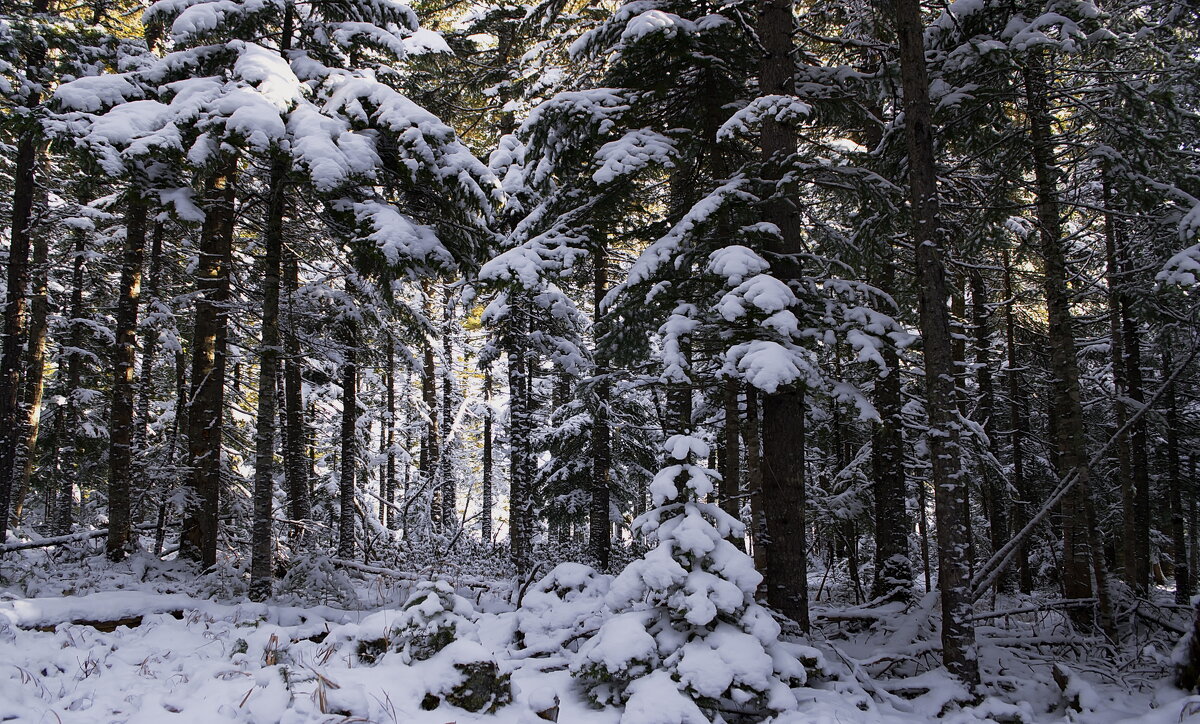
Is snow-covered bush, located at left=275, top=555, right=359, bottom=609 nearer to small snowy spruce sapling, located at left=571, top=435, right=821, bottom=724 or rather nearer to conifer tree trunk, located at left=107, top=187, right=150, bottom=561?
conifer tree trunk, located at left=107, top=187, right=150, bottom=561

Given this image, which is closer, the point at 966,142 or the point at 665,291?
Result: the point at 665,291

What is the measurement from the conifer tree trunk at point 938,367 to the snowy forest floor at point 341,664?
76 centimetres

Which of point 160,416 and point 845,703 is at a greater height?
point 160,416

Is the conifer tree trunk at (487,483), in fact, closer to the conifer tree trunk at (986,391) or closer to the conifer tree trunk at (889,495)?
the conifer tree trunk at (889,495)

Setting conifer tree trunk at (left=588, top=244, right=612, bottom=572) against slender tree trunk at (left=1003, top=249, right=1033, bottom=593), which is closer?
conifer tree trunk at (left=588, top=244, right=612, bottom=572)

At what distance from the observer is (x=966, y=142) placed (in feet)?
33.6

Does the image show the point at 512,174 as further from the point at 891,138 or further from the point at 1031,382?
the point at 1031,382

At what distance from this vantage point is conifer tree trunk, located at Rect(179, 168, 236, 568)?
10.0 meters

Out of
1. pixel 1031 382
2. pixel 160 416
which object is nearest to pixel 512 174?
pixel 160 416

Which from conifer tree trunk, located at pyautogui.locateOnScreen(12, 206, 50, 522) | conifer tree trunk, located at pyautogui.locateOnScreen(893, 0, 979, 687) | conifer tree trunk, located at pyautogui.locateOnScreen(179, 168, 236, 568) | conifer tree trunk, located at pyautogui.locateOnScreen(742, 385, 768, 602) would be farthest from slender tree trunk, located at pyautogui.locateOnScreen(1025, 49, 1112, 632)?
conifer tree trunk, located at pyautogui.locateOnScreen(12, 206, 50, 522)

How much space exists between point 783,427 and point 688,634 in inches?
125

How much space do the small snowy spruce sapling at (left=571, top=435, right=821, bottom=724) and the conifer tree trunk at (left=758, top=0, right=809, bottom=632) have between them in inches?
61.8

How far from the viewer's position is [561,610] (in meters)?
7.58

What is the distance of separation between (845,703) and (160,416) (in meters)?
20.0
